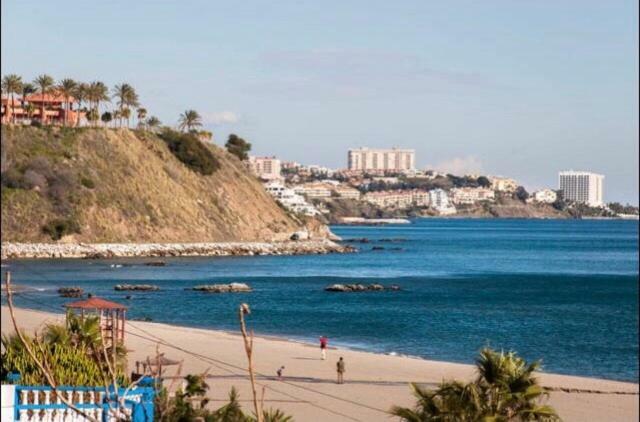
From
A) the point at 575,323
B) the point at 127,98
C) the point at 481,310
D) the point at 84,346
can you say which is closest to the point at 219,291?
the point at 481,310

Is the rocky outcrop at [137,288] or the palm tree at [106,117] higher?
the palm tree at [106,117]

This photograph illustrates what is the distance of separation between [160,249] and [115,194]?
24.4ft

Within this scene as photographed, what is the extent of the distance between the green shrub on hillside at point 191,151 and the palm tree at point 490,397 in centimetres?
10657

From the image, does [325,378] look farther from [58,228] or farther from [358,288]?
[58,228]

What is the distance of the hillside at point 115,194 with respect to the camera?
10094 centimetres

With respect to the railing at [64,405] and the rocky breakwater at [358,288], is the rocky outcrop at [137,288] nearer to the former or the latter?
the rocky breakwater at [358,288]

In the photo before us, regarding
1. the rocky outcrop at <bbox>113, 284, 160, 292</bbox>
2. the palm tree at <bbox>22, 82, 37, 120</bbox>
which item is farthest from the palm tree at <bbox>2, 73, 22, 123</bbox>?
the rocky outcrop at <bbox>113, 284, 160, 292</bbox>

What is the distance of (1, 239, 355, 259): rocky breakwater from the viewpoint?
94500 mm

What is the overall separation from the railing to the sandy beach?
1006cm

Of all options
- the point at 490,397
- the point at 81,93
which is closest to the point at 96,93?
the point at 81,93

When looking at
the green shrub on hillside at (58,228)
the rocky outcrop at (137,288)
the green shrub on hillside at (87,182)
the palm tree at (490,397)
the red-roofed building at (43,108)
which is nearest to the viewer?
the palm tree at (490,397)

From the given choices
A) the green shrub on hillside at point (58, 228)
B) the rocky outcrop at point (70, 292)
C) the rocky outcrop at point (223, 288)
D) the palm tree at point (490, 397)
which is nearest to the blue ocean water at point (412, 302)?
the rocky outcrop at point (70, 292)

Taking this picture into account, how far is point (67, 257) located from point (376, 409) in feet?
240

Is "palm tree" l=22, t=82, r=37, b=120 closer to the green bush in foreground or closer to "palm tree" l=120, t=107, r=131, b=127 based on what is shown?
"palm tree" l=120, t=107, r=131, b=127
